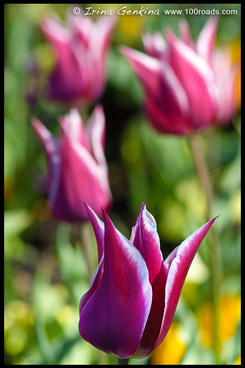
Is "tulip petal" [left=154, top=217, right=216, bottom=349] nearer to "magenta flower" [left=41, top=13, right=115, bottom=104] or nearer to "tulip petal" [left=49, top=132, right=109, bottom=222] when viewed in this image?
"tulip petal" [left=49, top=132, right=109, bottom=222]

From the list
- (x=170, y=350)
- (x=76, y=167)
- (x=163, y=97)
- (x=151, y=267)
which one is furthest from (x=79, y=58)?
(x=151, y=267)

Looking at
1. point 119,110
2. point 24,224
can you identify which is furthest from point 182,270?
point 119,110

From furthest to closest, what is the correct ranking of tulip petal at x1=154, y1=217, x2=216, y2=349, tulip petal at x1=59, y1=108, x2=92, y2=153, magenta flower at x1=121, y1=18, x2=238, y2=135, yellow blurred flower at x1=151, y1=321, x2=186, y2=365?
yellow blurred flower at x1=151, y1=321, x2=186, y2=365
magenta flower at x1=121, y1=18, x2=238, y2=135
tulip petal at x1=59, y1=108, x2=92, y2=153
tulip petal at x1=154, y1=217, x2=216, y2=349

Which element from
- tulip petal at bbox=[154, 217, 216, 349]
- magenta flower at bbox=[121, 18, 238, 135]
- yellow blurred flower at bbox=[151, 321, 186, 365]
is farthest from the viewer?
yellow blurred flower at bbox=[151, 321, 186, 365]

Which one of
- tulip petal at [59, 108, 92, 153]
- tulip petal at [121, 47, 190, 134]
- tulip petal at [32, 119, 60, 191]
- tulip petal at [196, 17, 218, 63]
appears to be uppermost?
tulip petal at [196, 17, 218, 63]

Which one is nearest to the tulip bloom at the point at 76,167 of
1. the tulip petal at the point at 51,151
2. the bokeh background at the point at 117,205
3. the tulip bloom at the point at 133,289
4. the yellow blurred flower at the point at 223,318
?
the tulip petal at the point at 51,151

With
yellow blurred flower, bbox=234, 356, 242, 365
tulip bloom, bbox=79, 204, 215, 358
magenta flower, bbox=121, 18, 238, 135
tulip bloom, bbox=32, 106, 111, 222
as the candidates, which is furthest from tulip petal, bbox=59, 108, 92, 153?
yellow blurred flower, bbox=234, 356, 242, 365

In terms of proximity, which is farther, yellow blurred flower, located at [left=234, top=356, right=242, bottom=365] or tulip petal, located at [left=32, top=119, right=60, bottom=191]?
yellow blurred flower, located at [left=234, top=356, right=242, bottom=365]

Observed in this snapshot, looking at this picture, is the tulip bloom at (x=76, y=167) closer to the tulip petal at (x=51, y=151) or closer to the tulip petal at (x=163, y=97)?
the tulip petal at (x=51, y=151)

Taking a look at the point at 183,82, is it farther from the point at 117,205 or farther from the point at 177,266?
the point at 117,205
